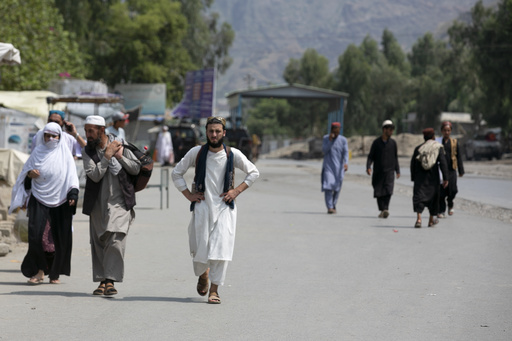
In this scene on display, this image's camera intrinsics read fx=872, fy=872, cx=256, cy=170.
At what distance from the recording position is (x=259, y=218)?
15.3m

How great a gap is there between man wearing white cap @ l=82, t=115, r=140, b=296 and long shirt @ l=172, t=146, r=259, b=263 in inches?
22.1

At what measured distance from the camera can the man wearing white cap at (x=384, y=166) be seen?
49.7 ft

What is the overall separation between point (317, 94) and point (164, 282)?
163 feet

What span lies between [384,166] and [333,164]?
51.4 inches

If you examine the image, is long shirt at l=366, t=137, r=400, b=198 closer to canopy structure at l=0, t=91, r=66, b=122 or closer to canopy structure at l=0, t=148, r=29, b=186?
canopy structure at l=0, t=148, r=29, b=186

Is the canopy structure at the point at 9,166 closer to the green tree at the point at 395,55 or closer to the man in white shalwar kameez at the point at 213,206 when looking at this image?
the man in white shalwar kameez at the point at 213,206

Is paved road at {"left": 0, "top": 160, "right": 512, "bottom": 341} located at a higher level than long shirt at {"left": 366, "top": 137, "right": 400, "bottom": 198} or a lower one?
lower

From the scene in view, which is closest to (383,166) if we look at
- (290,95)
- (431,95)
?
(290,95)

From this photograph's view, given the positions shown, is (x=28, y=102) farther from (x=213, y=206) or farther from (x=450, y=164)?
(x=213, y=206)

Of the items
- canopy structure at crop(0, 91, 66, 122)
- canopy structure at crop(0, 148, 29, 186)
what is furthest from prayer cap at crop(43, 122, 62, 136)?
canopy structure at crop(0, 91, 66, 122)

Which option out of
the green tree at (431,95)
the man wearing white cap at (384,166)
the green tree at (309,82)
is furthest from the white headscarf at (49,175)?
the green tree at (309,82)

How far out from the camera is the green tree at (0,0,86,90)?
3288 cm

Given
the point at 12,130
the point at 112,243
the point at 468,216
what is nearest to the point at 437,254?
the point at 112,243

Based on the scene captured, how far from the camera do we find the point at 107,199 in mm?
7574
